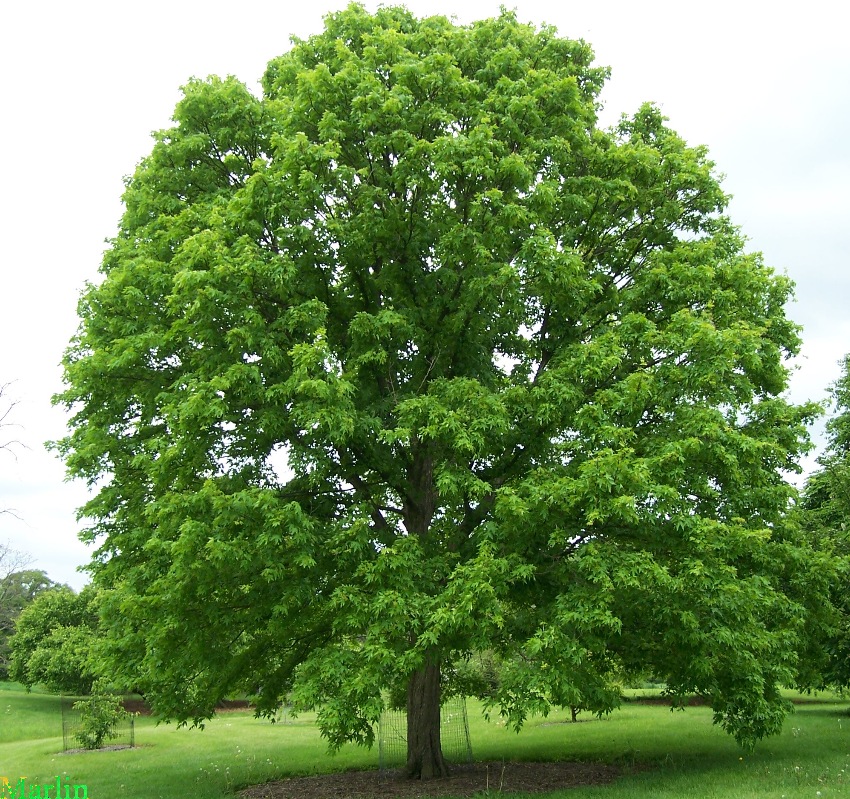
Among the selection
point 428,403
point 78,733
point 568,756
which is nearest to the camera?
point 428,403

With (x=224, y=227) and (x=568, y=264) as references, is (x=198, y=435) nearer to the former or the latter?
(x=224, y=227)

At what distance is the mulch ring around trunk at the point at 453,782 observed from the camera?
13102mm

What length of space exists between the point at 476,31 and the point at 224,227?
6423 millimetres

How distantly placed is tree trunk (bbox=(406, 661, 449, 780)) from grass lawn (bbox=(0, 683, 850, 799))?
3.00 m

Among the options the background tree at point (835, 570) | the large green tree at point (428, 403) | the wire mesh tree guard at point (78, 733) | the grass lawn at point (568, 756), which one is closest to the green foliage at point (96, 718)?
the wire mesh tree guard at point (78, 733)

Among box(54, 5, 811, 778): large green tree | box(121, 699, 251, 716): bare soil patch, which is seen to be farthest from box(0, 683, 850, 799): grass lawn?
box(121, 699, 251, 716): bare soil patch

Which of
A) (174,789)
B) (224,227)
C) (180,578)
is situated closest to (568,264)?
(224,227)

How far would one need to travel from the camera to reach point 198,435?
11508 millimetres

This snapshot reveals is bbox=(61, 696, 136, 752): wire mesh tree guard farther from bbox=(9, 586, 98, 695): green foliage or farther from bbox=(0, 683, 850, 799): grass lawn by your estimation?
bbox=(9, 586, 98, 695): green foliage

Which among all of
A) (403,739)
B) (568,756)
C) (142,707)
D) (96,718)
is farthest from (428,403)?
(142,707)

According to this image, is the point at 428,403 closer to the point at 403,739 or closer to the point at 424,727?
the point at 424,727

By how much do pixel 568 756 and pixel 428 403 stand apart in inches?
424

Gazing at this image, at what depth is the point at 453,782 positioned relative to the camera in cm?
1377

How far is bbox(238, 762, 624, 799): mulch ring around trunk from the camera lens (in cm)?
1310
